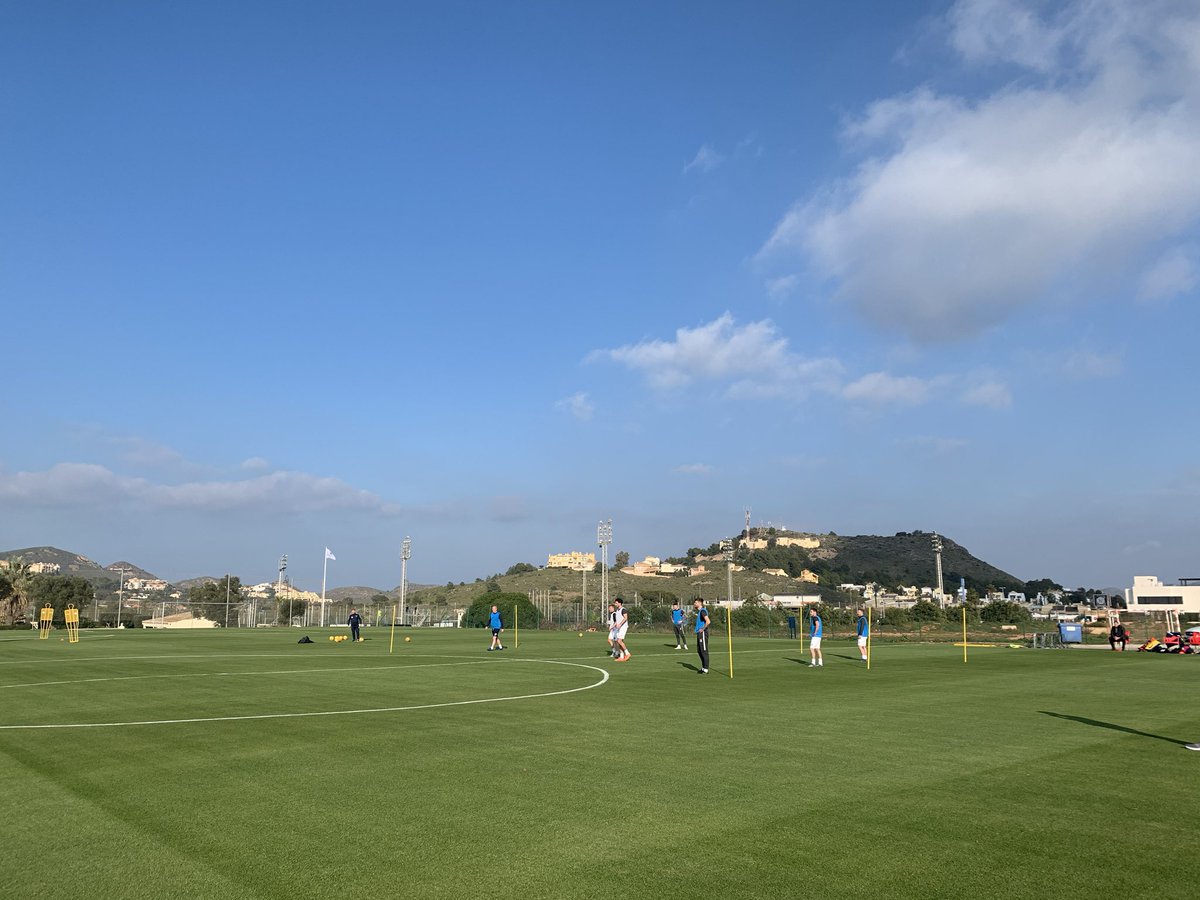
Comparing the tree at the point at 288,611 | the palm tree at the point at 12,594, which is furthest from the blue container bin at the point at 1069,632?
the palm tree at the point at 12,594

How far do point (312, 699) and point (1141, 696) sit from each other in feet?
59.6

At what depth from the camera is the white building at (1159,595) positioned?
140 meters

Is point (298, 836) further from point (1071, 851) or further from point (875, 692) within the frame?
point (875, 692)

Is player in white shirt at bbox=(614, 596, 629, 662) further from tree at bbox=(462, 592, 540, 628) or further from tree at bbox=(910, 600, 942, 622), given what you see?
tree at bbox=(910, 600, 942, 622)

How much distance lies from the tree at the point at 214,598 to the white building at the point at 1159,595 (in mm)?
133854

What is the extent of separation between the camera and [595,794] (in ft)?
29.8

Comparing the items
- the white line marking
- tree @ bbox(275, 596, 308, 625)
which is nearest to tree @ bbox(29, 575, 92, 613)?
tree @ bbox(275, 596, 308, 625)

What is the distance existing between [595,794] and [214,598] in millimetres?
110483

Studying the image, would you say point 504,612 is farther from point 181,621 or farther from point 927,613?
point 927,613

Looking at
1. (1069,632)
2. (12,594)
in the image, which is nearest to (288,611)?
(12,594)

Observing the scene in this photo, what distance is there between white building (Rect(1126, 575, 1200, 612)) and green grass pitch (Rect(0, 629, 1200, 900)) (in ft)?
480

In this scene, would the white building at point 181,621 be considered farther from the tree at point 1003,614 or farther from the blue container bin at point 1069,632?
the tree at point 1003,614

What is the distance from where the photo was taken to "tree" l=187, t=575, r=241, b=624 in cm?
9338

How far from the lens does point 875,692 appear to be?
19.7 m
